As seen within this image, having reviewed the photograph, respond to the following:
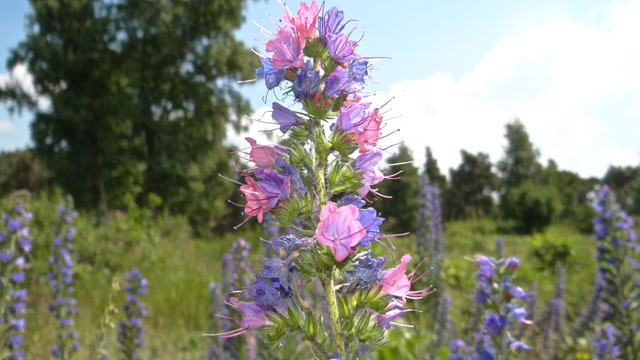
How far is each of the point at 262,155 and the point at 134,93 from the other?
23132mm

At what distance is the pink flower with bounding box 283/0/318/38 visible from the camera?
4.23ft

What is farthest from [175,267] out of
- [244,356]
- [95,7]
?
[95,7]

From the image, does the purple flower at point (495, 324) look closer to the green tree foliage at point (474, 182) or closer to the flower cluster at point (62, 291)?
the flower cluster at point (62, 291)

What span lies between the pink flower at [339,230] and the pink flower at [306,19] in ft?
1.83

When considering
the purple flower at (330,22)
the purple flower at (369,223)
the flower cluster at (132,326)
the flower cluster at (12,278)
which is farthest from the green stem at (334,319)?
the flower cluster at (12,278)

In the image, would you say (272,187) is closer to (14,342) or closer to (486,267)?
(486,267)

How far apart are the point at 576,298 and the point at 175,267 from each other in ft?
35.4

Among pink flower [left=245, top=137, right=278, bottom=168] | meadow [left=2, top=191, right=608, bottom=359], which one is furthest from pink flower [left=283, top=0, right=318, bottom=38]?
meadow [left=2, top=191, right=608, bottom=359]

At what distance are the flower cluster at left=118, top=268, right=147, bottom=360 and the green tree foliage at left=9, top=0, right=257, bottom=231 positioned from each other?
57.3ft

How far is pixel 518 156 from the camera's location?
52250mm

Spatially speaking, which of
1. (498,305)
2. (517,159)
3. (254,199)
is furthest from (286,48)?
(517,159)

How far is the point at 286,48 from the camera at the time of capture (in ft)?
4.16

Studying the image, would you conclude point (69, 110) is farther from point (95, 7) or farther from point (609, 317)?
point (609, 317)

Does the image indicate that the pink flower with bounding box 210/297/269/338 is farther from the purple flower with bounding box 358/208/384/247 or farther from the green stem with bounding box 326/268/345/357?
the purple flower with bounding box 358/208/384/247
